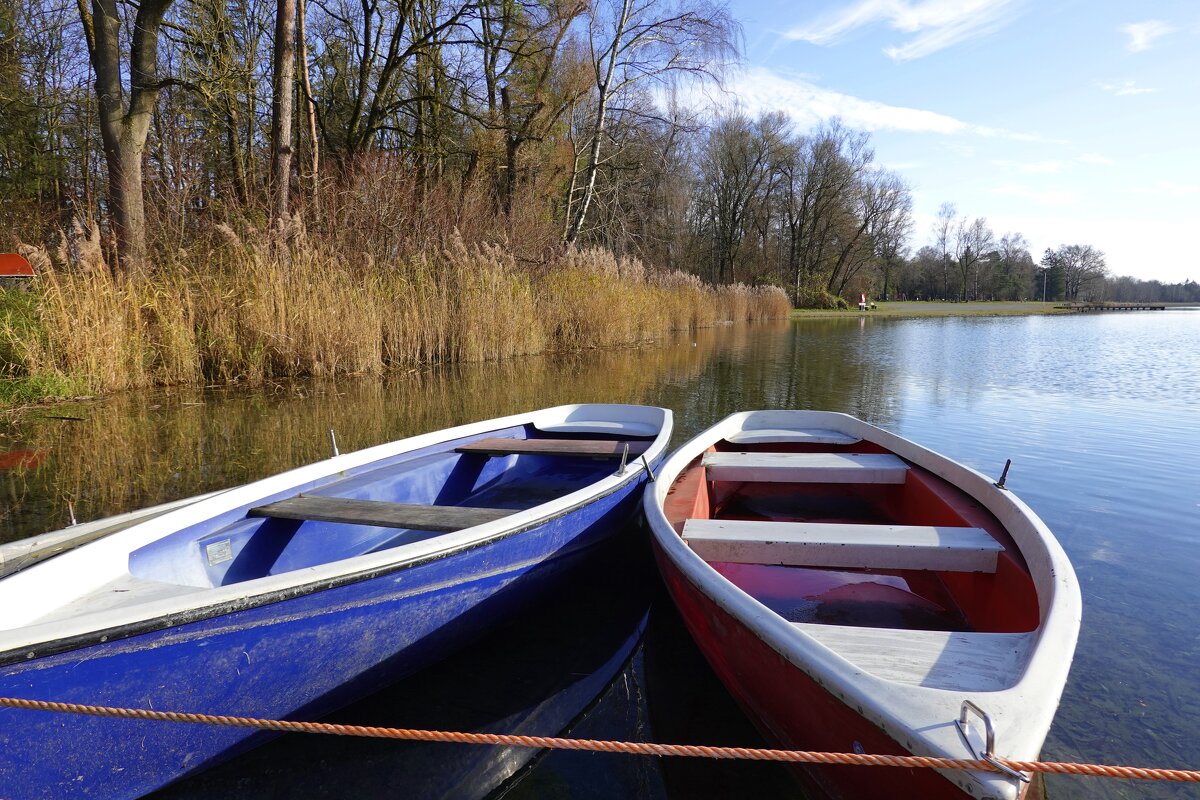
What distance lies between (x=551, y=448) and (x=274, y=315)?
5465mm

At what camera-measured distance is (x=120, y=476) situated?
466 cm

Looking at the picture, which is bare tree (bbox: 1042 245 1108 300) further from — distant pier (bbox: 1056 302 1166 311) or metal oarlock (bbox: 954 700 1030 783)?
metal oarlock (bbox: 954 700 1030 783)

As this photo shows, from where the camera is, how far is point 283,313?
7.88 metres

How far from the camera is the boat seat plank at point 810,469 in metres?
3.70

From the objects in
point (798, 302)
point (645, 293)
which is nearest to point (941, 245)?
point (798, 302)

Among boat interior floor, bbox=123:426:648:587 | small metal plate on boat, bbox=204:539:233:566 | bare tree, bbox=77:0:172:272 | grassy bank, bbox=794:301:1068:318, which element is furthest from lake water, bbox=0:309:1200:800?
grassy bank, bbox=794:301:1068:318

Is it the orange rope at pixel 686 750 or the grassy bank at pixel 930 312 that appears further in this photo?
the grassy bank at pixel 930 312

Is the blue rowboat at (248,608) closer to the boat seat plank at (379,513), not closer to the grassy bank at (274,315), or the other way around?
the boat seat plank at (379,513)

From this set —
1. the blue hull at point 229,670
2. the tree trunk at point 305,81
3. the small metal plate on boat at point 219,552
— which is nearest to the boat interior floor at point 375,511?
the small metal plate on boat at point 219,552

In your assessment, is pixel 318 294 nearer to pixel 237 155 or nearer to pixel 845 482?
pixel 237 155

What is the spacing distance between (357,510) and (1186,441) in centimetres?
727

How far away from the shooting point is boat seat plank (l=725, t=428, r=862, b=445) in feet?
14.6

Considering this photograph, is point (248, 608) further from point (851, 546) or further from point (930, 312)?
point (930, 312)

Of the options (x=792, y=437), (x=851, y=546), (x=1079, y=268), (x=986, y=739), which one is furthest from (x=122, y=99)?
(x=1079, y=268)
